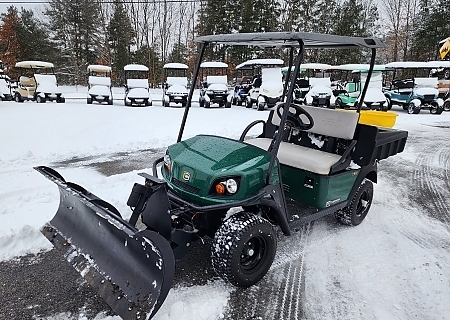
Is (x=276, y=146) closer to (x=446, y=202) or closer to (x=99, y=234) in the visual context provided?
(x=99, y=234)

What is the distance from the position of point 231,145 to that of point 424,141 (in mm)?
7626

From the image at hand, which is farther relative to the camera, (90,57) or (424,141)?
(90,57)

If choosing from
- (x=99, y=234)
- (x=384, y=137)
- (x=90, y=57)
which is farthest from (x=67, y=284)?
(x=90, y=57)

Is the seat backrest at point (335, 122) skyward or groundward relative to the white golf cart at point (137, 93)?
skyward

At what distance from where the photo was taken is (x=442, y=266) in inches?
120

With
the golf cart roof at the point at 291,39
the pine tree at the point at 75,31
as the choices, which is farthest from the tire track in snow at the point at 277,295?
the pine tree at the point at 75,31

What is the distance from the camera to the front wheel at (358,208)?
3.70 m

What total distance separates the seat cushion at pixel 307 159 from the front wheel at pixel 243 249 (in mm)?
905

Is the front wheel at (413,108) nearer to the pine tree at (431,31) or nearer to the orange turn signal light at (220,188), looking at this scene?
the orange turn signal light at (220,188)

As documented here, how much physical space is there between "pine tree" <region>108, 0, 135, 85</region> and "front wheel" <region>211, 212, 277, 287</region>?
27376 millimetres

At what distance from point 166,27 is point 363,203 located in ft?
94.2

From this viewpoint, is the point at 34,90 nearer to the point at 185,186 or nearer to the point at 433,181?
the point at 185,186

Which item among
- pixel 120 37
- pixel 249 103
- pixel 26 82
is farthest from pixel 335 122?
pixel 120 37

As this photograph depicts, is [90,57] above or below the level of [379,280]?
above
